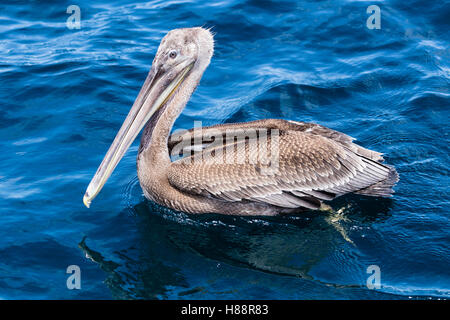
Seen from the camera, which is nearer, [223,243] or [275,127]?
[223,243]

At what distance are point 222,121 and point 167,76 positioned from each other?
2.07m

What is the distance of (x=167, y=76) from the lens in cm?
631

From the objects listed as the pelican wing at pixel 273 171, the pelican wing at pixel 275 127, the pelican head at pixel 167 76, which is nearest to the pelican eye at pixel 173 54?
the pelican head at pixel 167 76

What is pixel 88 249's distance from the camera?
230 inches

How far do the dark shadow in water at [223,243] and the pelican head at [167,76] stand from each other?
0.91m

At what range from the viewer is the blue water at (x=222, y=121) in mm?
5504

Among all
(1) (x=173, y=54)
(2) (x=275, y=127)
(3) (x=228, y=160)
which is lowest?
(3) (x=228, y=160)

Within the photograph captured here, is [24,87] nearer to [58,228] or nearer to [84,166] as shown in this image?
[84,166]

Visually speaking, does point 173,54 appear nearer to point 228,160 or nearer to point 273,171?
point 228,160

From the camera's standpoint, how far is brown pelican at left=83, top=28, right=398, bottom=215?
20.0 feet

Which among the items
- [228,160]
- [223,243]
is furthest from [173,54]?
[223,243]

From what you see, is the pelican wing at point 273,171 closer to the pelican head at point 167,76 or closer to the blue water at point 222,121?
the blue water at point 222,121
